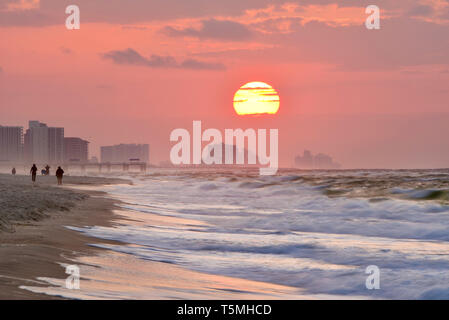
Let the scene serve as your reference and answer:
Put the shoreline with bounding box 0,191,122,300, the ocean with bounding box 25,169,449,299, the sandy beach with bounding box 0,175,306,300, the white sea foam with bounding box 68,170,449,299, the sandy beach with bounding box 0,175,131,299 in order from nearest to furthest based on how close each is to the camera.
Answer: the shoreline with bounding box 0,191,122,300 → the sandy beach with bounding box 0,175,306,300 → the sandy beach with bounding box 0,175,131,299 → the ocean with bounding box 25,169,449,299 → the white sea foam with bounding box 68,170,449,299

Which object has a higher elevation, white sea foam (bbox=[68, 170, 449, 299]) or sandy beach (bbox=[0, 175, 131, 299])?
sandy beach (bbox=[0, 175, 131, 299])

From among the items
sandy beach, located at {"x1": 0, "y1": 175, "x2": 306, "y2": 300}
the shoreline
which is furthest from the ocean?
the shoreline

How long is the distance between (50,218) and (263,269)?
827 centimetres

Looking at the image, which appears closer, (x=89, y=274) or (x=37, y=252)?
(x=89, y=274)

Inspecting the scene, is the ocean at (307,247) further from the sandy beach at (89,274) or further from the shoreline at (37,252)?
the shoreline at (37,252)

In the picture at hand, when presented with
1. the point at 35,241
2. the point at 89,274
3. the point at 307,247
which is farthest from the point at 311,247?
the point at 89,274

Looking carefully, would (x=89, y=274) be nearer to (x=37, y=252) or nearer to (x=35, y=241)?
(x=37, y=252)

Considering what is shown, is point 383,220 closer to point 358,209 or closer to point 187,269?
point 358,209

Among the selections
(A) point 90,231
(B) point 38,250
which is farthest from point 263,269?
(A) point 90,231

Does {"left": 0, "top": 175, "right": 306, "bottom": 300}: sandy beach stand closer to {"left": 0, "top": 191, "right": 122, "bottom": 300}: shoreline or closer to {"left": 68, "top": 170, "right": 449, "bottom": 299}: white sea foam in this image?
{"left": 0, "top": 191, "right": 122, "bottom": 300}: shoreline

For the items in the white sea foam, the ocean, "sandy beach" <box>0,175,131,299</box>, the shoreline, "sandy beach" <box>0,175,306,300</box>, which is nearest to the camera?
the shoreline

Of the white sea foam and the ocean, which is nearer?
the ocean

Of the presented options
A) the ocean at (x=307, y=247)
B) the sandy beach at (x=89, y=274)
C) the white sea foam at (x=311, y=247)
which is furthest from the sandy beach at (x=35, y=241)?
the white sea foam at (x=311, y=247)

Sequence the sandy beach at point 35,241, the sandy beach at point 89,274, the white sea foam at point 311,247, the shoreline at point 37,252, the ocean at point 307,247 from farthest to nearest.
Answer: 1. the white sea foam at point 311,247
2. the ocean at point 307,247
3. the sandy beach at point 35,241
4. the sandy beach at point 89,274
5. the shoreline at point 37,252
